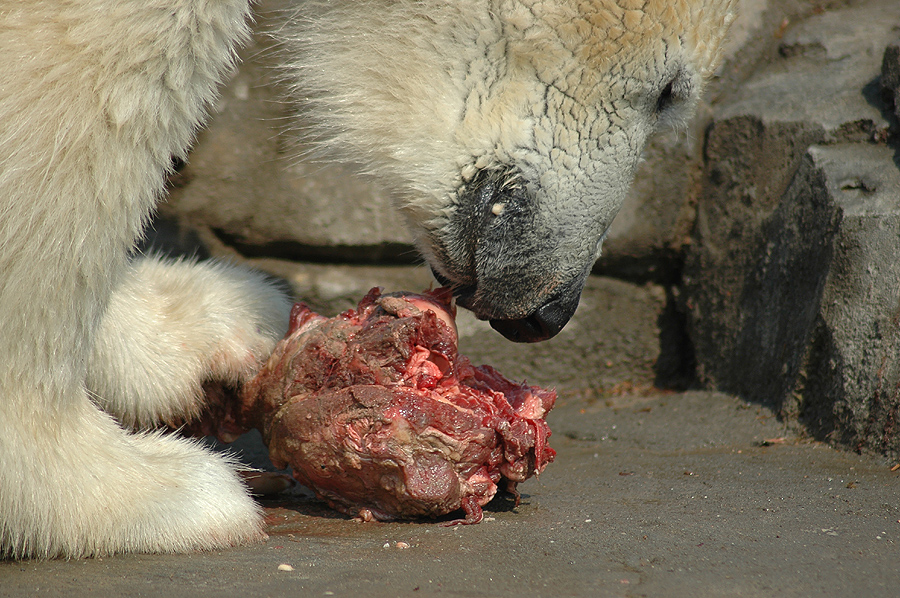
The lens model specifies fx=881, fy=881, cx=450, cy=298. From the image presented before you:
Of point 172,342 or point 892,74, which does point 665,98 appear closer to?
point 892,74

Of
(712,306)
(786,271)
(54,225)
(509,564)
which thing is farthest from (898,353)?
(54,225)

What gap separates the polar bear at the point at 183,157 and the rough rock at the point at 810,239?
731mm

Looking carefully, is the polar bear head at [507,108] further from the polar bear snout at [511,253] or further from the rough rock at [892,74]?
the rough rock at [892,74]

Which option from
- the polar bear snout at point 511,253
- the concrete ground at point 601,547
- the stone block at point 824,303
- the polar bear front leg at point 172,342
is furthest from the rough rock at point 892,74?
the polar bear front leg at point 172,342

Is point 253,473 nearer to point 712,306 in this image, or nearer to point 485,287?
point 485,287

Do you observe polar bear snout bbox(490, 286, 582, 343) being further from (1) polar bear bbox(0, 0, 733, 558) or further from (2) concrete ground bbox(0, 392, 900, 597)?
(2) concrete ground bbox(0, 392, 900, 597)

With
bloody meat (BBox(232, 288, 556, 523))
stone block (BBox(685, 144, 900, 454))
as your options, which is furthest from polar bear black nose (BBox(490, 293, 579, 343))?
stone block (BBox(685, 144, 900, 454))

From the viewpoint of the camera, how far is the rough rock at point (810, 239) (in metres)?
2.23

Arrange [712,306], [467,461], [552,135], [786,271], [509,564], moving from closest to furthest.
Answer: [509,564] < [467,461] < [552,135] < [786,271] < [712,306]

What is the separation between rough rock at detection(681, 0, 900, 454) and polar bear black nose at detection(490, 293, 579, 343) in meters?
0.81

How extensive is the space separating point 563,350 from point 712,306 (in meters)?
0.59

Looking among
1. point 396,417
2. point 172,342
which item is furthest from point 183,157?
point 396,417

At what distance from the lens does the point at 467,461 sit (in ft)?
5.45

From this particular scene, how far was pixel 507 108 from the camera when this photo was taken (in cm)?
177
